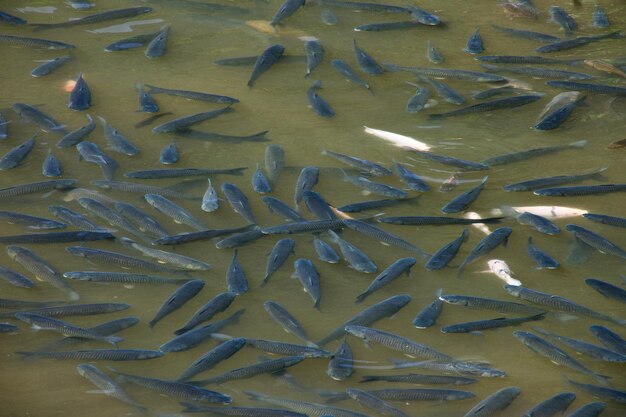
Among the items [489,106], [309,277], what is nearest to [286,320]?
[309,277]

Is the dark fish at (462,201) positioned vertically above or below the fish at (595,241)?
above

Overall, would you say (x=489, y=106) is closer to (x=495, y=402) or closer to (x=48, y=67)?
(x=495, y=402)

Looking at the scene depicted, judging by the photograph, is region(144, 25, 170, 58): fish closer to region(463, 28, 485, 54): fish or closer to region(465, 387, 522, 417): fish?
region(463, 28, 485, 54): fish

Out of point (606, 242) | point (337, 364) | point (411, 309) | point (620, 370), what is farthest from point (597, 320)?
point (337, 364)

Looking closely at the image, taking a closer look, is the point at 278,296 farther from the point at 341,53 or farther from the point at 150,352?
the point at 341,53

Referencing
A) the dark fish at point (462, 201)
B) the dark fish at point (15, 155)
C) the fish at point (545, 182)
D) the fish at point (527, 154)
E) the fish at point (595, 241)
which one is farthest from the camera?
the fish at point (527, 154)

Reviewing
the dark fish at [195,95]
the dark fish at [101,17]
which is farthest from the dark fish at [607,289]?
the dark fish at [101,17]

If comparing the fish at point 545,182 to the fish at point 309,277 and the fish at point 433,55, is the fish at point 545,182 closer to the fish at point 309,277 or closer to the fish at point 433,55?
the fish at point 309,277

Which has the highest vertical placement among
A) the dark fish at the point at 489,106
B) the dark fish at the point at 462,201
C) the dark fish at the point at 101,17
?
the dark fish at the point at 101,17
